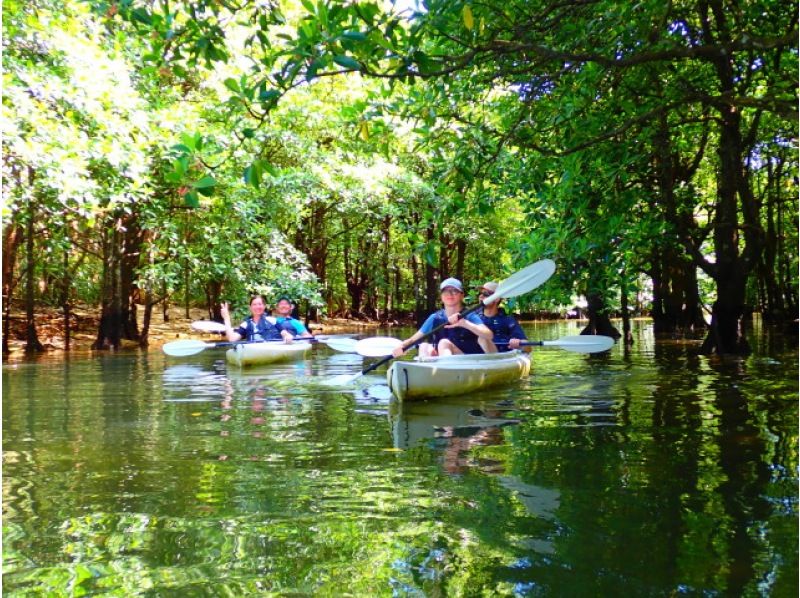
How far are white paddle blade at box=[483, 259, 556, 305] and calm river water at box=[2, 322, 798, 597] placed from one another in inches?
53.1

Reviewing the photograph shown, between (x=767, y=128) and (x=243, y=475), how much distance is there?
11.9m

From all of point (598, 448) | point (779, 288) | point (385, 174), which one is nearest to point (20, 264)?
point (385, 174)

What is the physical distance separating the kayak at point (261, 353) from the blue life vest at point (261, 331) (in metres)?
0.65

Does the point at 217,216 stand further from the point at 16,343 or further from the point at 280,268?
the point at 16,343

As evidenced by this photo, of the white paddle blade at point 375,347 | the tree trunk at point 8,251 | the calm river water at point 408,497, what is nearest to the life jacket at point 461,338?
the white paddle blade at point 375,347

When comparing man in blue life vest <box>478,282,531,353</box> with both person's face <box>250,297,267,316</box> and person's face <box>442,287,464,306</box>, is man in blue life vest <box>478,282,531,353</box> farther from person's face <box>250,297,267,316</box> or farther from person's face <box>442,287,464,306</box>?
person's face <box>250,297,267,316</box>

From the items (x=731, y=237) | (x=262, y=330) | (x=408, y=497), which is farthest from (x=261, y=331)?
(x=408, y=497)

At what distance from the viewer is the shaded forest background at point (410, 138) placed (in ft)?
15.3

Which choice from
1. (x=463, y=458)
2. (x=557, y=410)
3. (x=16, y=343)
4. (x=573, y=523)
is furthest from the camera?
(x=16, y=343)

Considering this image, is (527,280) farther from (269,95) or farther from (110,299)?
(110,299)

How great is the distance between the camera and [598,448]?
510 cm

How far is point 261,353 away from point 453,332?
4.74 m

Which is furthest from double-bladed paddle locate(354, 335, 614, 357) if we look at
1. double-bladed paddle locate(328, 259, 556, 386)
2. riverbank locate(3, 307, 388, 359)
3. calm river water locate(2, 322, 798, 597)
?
riverbank locate(3, 307, 388, 359)

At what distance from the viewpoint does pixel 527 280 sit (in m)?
8.16
